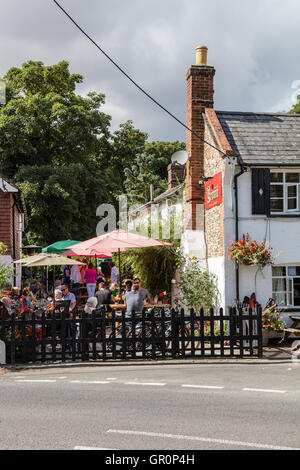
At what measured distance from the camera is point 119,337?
12.8 meters

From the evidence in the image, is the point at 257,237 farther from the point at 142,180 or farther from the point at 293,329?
the point at 142,180

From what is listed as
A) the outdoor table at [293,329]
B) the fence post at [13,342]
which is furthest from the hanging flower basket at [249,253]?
the fence post at [13,342]

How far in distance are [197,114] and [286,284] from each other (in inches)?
251

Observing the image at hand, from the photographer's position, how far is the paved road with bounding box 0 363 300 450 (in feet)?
19.7

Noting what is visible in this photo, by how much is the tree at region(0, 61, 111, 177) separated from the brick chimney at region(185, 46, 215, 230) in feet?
50.6

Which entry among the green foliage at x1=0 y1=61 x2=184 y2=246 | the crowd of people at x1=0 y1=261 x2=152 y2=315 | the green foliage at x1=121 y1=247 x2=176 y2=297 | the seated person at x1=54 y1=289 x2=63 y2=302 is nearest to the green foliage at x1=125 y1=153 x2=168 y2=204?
the green foliage at x1=0 y1=61 x2=184 y2=246

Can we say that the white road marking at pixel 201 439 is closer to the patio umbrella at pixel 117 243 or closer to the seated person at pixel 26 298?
the seated person at pixel 26 298

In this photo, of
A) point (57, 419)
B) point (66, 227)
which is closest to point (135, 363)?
point (57, 419)

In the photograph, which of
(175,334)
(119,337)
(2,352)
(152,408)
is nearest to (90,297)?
(119,337)

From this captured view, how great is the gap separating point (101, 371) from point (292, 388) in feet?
13.0

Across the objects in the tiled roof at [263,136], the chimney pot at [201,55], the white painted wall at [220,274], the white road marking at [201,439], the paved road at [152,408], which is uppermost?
the chimney pot at [201,55]

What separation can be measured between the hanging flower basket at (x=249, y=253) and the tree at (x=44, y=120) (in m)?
19.6

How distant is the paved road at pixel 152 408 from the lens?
600 cm

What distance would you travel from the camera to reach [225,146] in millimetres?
16359
